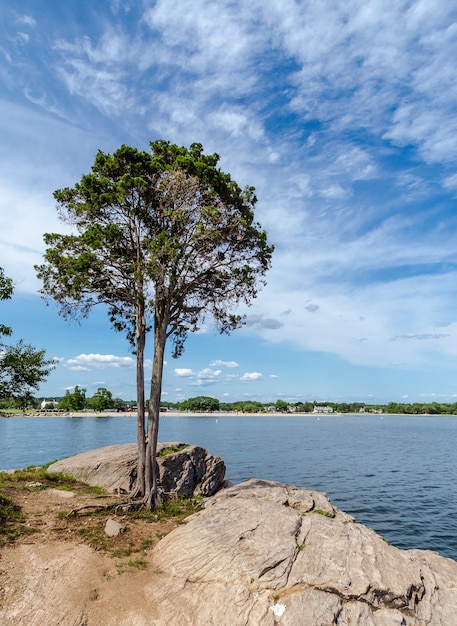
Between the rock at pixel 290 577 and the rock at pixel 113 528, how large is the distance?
2.19 m

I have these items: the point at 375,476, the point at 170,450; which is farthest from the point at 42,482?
the point at 375,476

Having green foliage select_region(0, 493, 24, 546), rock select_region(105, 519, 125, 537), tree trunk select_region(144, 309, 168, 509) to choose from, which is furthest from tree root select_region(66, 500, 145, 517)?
green foliage select_region(0, 493, 24, 546)

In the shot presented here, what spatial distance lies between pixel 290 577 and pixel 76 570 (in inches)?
249

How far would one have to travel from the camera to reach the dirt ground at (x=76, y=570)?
1020cm

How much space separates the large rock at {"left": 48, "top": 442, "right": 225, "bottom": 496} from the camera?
23.2 metres

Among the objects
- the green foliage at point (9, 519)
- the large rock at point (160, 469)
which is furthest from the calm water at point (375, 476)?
the green foliage at point (9, 519)

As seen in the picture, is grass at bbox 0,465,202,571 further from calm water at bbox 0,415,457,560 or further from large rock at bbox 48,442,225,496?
calm water at bbox 0,415,457,560

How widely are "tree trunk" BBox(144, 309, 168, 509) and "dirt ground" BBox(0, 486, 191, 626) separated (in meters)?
1.92

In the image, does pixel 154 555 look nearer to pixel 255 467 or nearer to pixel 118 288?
pixel 118 288

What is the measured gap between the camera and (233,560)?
1209cm

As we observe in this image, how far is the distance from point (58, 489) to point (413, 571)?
1755 centimetres

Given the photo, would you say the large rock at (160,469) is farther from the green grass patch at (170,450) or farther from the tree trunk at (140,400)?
the tree trunk at (140,400)

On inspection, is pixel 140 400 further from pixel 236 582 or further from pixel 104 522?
pixel 236 582

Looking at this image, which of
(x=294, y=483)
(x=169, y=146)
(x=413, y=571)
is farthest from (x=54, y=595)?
(x=294, y=483)
